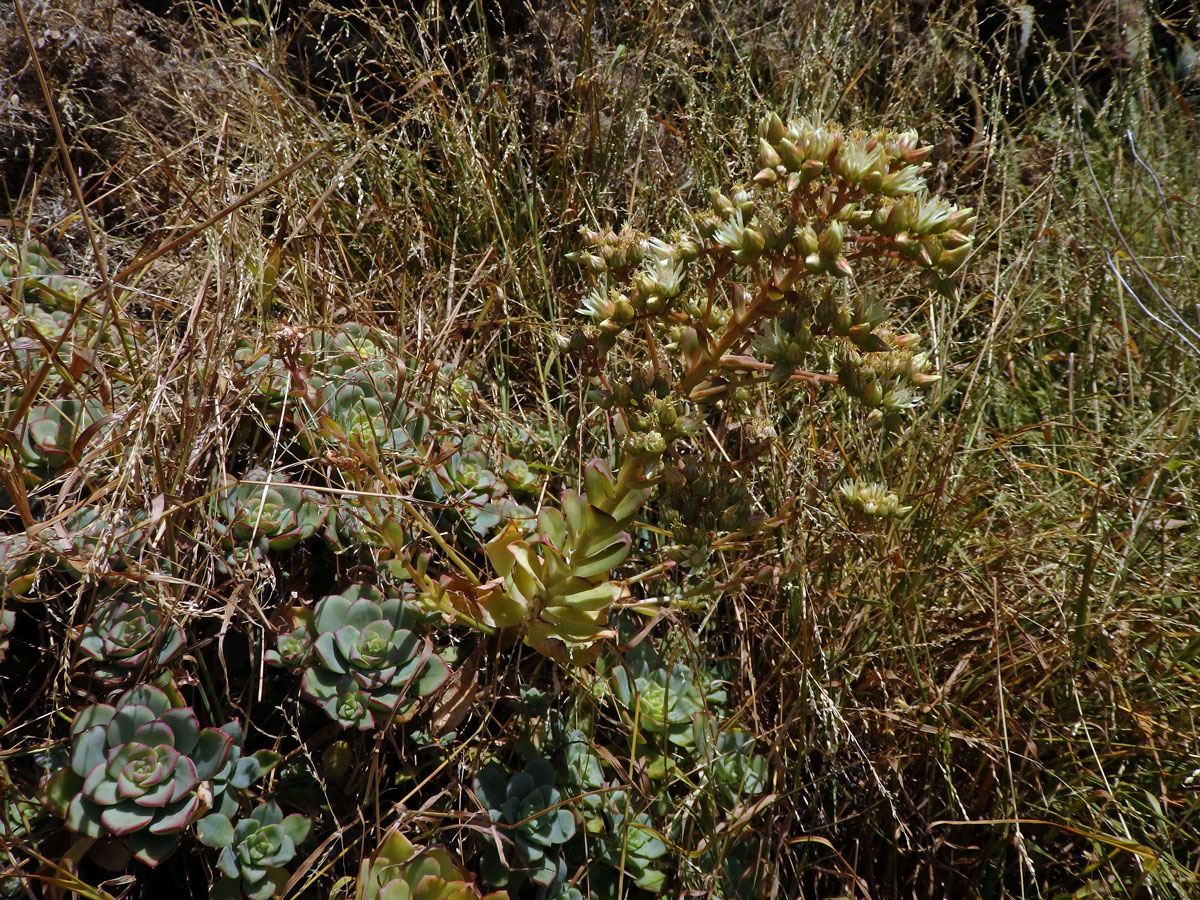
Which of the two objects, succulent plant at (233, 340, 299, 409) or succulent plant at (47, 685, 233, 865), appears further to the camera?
succulent plant at (233, 340, 299, 409)

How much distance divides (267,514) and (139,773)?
389mm

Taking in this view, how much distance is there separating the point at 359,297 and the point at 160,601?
0.79 m

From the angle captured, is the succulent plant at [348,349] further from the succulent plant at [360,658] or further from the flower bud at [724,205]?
the flower bud at [724,205]

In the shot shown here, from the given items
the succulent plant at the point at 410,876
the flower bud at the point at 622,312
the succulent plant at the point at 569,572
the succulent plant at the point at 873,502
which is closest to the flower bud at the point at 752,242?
the flower bud at the point at 622,312

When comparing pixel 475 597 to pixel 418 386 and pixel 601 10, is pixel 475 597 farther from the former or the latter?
pixel 601 10

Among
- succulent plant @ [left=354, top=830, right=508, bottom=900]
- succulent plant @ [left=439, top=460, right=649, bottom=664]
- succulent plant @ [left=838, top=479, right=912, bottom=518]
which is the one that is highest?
succulent plant @ [left=838, top=479, right=912, bottom=518]

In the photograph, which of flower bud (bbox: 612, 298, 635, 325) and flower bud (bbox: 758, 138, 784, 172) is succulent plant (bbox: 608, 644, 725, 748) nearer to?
flower bud (bbox: 612, 298, 635, 325)

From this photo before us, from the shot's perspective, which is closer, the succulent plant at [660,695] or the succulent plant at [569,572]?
the succulent plant at [569,572]

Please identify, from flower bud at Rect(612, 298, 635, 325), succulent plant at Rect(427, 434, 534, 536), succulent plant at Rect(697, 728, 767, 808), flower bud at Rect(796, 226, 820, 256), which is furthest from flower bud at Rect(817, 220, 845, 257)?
succulent plant at Rect(697, 728, 767, 808)

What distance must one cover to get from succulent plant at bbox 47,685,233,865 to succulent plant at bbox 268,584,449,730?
14 centimetres

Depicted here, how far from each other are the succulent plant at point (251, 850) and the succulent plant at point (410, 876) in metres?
0.11

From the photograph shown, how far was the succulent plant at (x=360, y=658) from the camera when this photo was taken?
121 cm

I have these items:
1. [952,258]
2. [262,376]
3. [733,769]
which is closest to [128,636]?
[262,376]

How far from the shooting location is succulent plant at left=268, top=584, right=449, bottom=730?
1.21 metres
